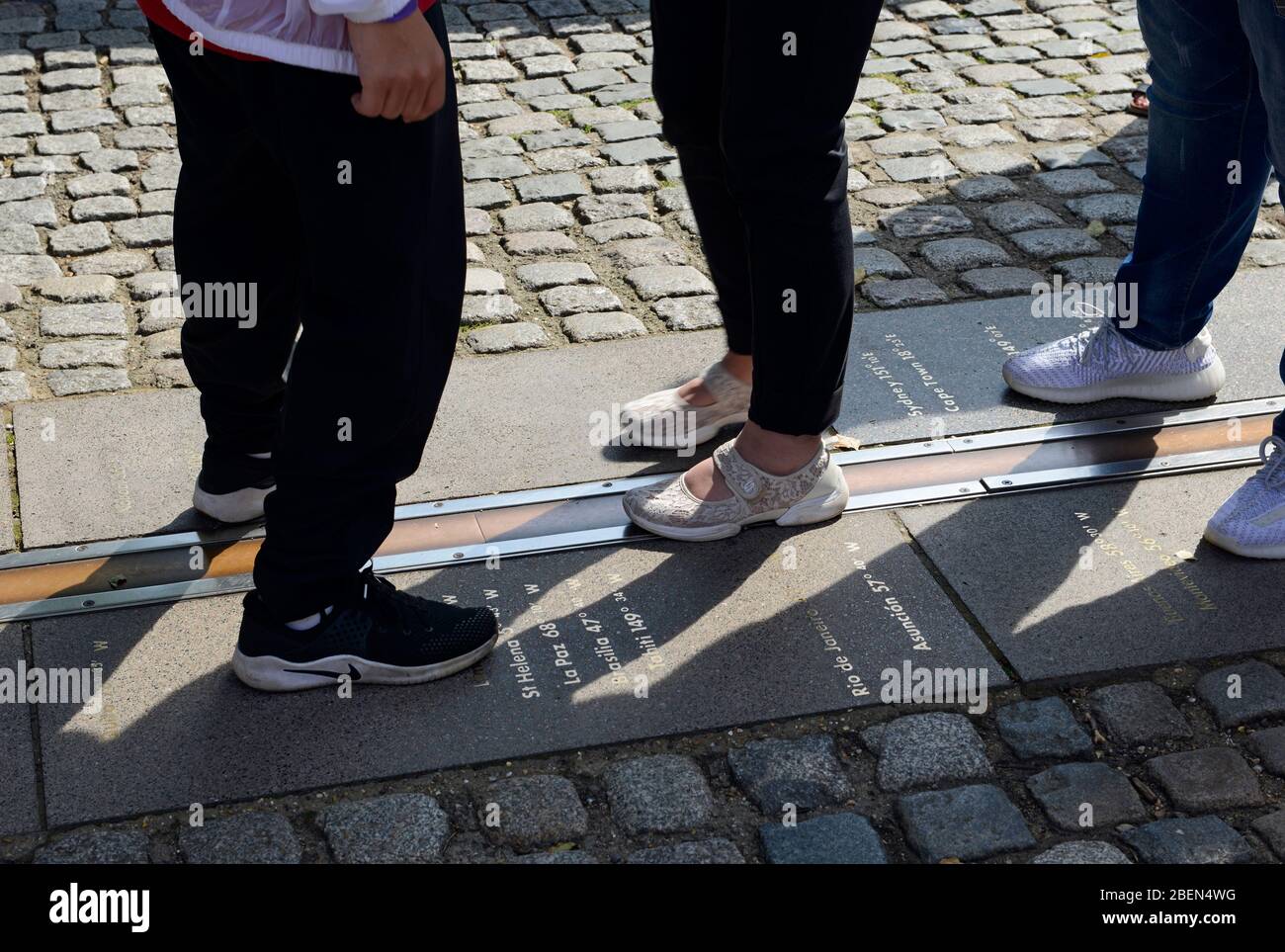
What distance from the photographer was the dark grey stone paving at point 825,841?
2432 millimetres

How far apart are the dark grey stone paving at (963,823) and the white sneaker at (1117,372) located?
1.51 metres

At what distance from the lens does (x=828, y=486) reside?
332 cm

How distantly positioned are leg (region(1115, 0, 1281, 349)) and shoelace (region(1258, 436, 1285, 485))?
1.69 feet

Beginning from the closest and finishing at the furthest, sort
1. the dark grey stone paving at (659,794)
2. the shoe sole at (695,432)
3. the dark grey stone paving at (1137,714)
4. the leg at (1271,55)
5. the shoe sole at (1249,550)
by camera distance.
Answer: the dark grey stone paving at (659,794), the dark grey stone paving at (1137,714), the leg at (1271,55), the shoe sole at (1249,550), the shoe sole at (695,432)

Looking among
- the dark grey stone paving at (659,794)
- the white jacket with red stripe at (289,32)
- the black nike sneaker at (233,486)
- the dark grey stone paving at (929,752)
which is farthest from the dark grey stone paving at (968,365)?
the white jacket with red stripe at (289,32)

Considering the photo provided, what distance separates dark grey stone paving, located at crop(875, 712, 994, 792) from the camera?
262 cm

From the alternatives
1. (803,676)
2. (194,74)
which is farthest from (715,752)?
(194,74)

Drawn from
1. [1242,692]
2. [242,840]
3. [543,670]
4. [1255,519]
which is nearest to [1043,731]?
[1242,692]

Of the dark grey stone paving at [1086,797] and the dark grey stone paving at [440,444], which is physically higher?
the dark grey stone paving at [1086,797]

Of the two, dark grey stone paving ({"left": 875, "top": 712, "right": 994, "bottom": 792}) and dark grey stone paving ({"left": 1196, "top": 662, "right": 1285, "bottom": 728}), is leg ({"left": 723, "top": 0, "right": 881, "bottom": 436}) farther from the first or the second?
dark grey stone paving ({"left": 1196, "top": 662, "right": 1285, "bottom": 728})

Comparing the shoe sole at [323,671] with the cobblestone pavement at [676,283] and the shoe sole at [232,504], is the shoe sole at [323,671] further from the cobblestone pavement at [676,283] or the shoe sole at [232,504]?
the shoe sole at [232,504]

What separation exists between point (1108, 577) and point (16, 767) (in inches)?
87.4

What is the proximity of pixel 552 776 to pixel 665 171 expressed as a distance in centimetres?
300

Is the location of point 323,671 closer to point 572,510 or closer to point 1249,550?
point 572,510
